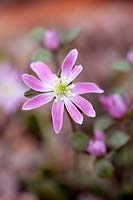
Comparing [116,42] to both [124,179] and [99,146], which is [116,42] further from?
[99,146]

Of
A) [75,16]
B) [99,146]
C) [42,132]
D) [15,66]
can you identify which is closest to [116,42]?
[75,16]

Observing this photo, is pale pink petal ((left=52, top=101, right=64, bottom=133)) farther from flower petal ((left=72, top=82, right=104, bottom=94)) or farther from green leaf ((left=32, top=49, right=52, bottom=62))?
green leaf ((left=32, top=49, right=52, bottom=62))

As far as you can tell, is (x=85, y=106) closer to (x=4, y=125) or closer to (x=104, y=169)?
(x=104, y=169)

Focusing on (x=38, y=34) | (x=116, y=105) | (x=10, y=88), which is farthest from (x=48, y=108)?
(x=116, y=105)

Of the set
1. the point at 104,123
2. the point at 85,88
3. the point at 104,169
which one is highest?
the point at 85,88

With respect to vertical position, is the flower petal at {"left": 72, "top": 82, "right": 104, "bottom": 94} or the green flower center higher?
the green flower center

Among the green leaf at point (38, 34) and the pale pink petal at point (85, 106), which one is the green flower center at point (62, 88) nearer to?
the pale pink petal at point (85, 106)

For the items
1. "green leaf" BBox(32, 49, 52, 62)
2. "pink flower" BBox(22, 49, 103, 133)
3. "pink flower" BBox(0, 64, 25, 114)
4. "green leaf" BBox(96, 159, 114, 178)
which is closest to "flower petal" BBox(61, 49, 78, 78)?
"pink flower" BBox(22, 49, 103, 133)
